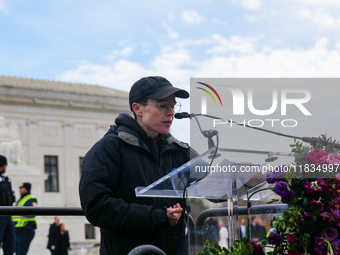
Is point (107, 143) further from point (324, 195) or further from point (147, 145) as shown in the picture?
point (324, 195)

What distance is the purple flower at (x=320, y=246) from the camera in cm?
196

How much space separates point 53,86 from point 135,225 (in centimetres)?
3396

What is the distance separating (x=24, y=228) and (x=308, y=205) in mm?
8091

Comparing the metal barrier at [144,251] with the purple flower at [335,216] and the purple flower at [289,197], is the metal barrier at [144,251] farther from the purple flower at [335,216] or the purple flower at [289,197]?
the purple flower at [335,216]

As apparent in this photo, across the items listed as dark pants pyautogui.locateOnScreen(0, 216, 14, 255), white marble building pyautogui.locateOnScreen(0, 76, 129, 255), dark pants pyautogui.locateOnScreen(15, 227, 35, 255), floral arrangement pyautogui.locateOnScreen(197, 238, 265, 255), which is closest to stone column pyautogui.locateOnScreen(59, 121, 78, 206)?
white marble building pyautogui.locateOnScreen(0, 76, 129, 255)

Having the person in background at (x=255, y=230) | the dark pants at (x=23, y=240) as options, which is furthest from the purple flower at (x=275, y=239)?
the dark pants at (x=23, y=240)

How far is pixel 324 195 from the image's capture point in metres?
2.03

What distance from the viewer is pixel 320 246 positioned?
196 centimetres

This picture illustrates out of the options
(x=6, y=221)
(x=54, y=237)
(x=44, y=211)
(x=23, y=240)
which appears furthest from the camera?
(x=54, y=237)

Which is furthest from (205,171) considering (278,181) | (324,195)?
(324,195)

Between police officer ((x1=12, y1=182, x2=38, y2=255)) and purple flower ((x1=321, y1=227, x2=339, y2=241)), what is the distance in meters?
7.82

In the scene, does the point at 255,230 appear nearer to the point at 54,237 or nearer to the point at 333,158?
the point at 333,158

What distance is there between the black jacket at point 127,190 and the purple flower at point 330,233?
84 cm

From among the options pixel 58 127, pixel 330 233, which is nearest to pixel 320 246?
pixel 330 233
